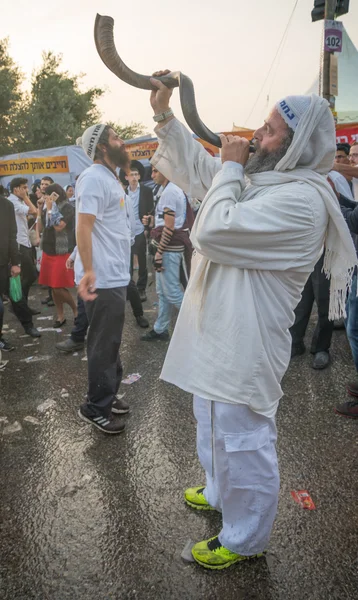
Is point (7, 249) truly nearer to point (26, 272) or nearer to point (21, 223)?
point (26, 272)

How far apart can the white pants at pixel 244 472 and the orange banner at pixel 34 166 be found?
1241 cm

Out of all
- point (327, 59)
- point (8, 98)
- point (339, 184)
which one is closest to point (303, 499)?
point (339, 184)

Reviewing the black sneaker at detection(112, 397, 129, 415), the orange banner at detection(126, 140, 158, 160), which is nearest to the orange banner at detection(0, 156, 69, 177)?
the orange banner at detection(126, 140, 158, 160)

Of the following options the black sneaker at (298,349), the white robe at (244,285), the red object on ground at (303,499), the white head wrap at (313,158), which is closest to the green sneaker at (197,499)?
the red object on ground at (303,499)

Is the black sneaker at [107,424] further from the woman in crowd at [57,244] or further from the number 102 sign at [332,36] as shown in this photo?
the number 102 sign at [332,36]

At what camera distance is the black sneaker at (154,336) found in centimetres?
541

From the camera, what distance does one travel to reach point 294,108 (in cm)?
177

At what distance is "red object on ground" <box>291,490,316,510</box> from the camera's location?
2.49 metres

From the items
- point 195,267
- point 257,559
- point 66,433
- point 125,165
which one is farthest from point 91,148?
point 257,559

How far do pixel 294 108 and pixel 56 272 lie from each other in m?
4.51

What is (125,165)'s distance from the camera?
3.38 meters

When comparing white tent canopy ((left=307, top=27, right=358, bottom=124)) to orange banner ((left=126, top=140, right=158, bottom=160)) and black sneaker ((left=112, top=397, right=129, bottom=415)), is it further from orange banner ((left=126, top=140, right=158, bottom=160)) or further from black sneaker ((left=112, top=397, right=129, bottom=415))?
black sneaker ((left=112, top=397, right=129, bottom=415))

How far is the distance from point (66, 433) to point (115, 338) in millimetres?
819

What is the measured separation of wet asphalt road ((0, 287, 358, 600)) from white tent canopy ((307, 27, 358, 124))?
1502cm
